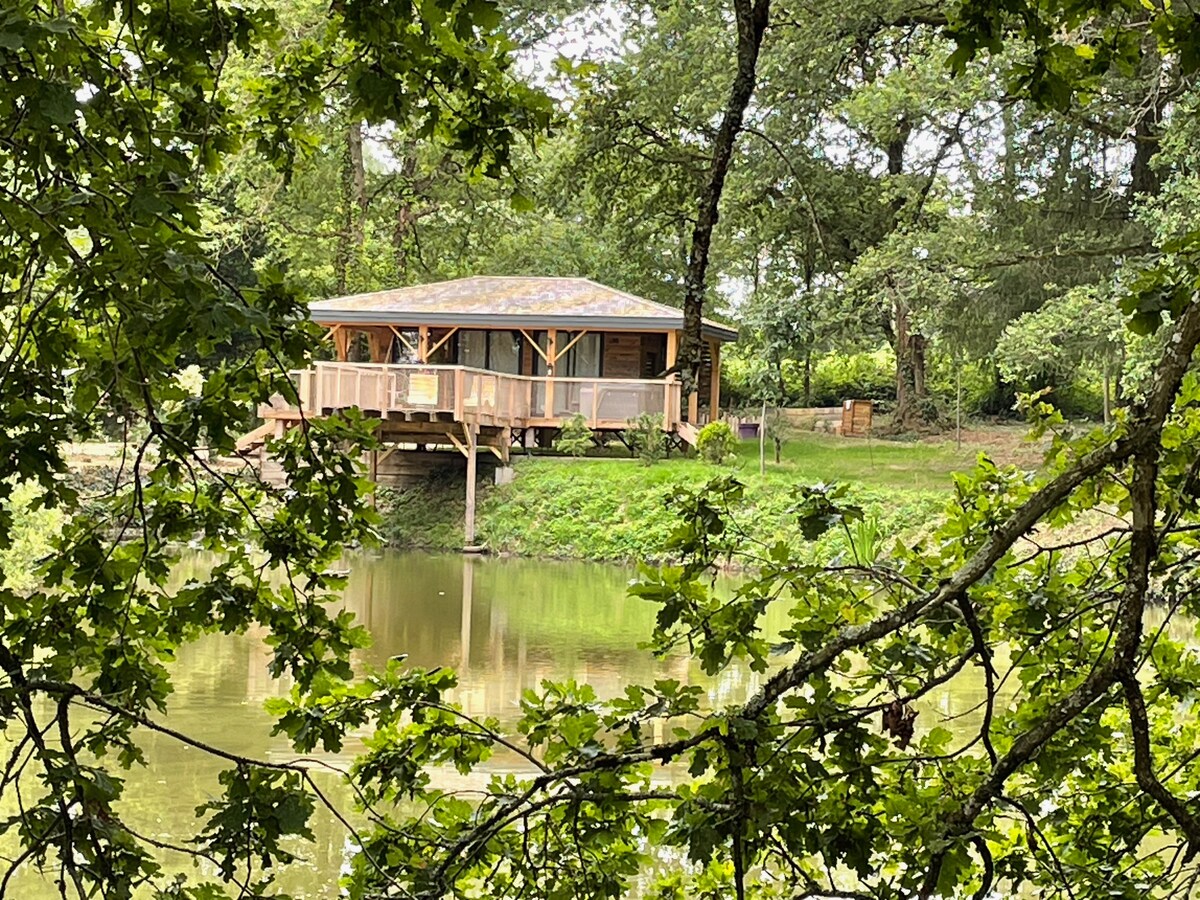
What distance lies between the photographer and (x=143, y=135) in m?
2.24

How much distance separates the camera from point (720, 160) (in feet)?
9.88

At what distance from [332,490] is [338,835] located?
4.89m

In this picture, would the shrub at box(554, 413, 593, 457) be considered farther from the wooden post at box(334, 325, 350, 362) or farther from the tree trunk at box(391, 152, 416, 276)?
the tree trunk at box(391, 152, 416, 276)

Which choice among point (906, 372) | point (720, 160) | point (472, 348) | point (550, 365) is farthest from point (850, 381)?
point (720, 160)

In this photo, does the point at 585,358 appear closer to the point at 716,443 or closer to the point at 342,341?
the point at 342,341

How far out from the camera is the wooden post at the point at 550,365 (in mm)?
21328

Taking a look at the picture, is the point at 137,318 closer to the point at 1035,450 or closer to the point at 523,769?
the point at 523,769

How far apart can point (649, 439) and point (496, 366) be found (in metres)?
4.84

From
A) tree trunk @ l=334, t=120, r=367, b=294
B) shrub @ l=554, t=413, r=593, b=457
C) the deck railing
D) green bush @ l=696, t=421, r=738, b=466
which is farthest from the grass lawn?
tree trunk @ l=334, t=120, r=367, b=294

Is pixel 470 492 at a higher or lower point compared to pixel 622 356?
lower

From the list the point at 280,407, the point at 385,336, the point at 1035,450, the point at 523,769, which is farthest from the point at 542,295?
the point at 523,769

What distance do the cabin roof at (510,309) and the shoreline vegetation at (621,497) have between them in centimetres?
224

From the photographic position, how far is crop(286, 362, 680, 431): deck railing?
19344 mm

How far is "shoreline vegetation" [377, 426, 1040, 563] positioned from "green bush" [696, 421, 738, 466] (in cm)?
21
